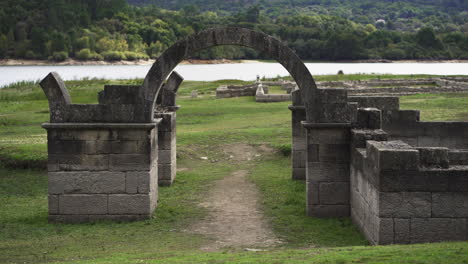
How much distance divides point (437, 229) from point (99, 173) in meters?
7.33

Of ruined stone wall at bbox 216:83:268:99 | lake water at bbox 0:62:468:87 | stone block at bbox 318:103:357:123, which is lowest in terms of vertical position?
Answer: stone block at bbox 318:103:357:123

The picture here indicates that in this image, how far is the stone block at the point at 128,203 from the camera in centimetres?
1446

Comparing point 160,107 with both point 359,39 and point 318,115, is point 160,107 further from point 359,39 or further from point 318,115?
point 359,39

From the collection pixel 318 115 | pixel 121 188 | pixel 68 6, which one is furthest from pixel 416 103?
pixel 68 6

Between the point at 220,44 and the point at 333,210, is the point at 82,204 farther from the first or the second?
the point at 333,210

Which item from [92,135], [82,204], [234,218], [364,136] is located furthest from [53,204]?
[364,136]

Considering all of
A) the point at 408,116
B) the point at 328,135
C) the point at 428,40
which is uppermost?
the point at 428,40

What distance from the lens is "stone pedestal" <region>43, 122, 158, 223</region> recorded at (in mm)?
14406

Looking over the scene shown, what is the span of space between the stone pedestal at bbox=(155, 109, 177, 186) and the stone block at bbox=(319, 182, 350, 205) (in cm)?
578

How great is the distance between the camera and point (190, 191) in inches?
702

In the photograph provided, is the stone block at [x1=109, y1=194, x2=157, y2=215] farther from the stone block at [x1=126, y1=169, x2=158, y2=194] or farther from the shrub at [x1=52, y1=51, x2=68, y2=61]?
the shrub at [x1=52, y1=51, x2=68, y2=61]

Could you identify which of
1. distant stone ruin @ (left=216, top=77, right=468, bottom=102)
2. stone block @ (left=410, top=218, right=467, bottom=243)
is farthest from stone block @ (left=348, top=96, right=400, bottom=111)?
distant stone ruin @ (left=216, top=77, right=468, bottom=102)

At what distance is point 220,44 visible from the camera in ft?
47.3

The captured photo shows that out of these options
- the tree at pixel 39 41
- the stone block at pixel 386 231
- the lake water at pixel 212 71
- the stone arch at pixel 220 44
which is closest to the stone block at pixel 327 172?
Answer: the stone arch at pixel 220 44
